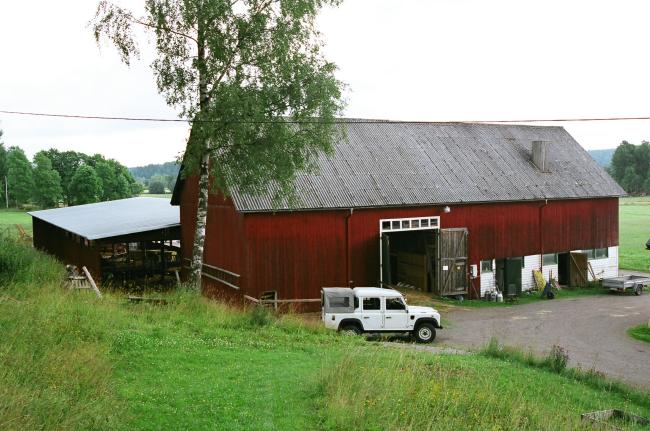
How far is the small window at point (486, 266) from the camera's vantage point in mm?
28933

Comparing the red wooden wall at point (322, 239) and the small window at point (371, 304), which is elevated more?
the red wooden wall at point (322, 239)

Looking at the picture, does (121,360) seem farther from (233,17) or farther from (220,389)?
(233,17)

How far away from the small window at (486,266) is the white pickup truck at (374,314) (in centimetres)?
1057

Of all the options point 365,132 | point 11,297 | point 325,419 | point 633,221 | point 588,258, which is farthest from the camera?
point 633,221

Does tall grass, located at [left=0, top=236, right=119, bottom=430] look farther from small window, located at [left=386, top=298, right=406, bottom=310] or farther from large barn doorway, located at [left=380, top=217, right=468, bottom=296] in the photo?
large barn doorway, located at [left=380, top=217, right=468, bottom=296]

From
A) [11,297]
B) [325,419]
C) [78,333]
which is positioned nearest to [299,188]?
[11,297]

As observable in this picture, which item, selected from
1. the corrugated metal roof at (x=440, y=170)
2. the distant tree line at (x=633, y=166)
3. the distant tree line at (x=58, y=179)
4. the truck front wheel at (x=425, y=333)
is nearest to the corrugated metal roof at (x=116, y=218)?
the corrugated metal roof at (x=440, y=170)

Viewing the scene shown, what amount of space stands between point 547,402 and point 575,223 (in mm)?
22792

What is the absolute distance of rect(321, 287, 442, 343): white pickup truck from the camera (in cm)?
1859

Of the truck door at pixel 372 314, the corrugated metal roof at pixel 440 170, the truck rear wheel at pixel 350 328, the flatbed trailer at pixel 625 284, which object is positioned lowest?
the flatbed trailer at pixel 625 284

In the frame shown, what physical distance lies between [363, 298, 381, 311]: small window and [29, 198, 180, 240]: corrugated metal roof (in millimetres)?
13305

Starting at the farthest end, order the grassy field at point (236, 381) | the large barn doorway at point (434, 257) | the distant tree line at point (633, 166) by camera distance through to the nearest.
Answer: the distant tree line at point (633, 166) < the large barn doorway at point (434, 257) < the grassy field at point (236, 381)

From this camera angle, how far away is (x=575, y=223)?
32.2 m

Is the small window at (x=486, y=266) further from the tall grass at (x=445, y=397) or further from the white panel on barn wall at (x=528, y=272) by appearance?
the tall grass at (x=445, y=397)
